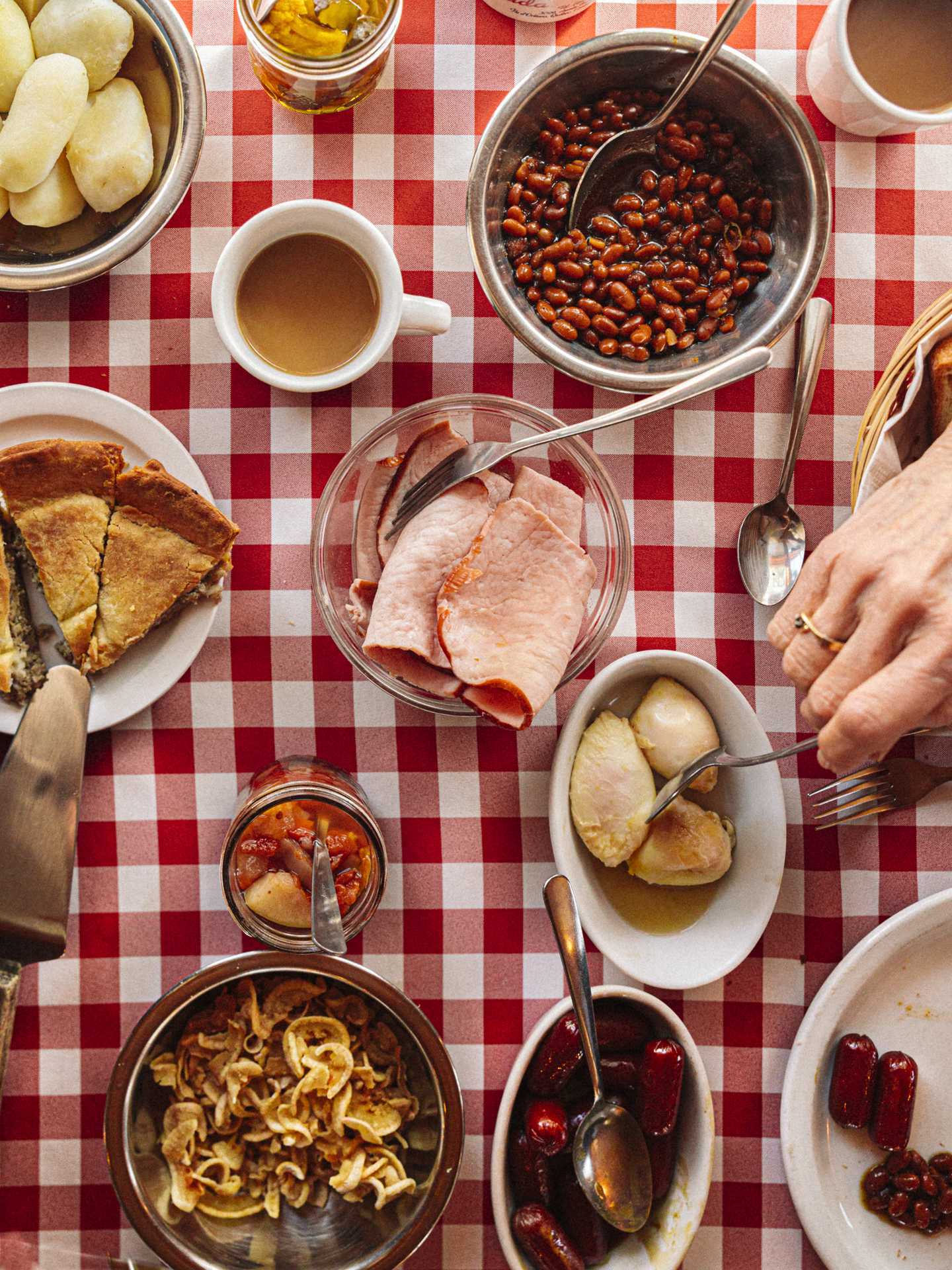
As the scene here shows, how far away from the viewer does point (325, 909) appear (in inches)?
57.2

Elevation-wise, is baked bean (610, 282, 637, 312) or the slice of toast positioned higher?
baked bean (610, 282, 637, 312)

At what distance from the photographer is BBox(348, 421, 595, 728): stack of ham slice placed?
4.63 feet

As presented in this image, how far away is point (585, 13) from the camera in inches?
63.9

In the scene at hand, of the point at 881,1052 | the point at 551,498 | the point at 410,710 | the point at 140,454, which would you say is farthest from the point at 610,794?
the point at 140,454

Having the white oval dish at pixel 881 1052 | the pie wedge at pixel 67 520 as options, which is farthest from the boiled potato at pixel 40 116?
the white oval dish at pixel 881 1052

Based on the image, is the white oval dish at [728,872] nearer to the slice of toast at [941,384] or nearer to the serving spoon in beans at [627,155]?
the slice of toast at [941,384]

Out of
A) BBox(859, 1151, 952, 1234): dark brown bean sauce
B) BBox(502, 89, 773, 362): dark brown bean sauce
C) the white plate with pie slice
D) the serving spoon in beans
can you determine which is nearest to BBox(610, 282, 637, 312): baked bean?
BBox(502, 89, 773, 362): dark brown bean sauce

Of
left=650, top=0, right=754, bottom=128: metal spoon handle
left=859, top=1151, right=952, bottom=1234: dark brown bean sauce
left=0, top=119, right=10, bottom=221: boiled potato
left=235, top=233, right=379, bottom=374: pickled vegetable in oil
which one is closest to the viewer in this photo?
left=650, top=0, right=754, bottom=128: metal spoon handle

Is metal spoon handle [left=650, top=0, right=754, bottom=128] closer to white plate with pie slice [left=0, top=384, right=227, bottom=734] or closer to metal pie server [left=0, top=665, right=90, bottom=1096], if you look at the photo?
white plate with pie slice [left=0, top=384, right=227, bottom=734]

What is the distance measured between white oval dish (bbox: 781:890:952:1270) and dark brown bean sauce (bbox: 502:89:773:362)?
3.38ft

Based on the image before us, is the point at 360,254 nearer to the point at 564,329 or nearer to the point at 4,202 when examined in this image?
the point at 564,329

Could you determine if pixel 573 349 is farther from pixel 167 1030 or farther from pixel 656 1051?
pixel 167 1030

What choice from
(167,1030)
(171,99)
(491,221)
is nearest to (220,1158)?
(167,1030)

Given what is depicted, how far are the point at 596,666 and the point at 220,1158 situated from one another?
97 centimetres
